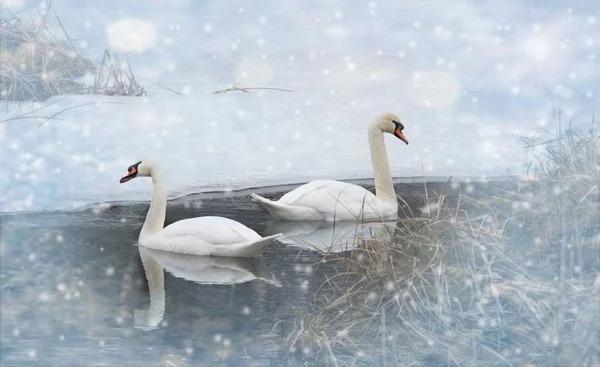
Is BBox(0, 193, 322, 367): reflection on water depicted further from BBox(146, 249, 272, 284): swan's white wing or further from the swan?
the swan

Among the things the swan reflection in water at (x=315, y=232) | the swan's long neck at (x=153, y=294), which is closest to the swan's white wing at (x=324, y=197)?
the swan reflection in water at (x=315, y=232)

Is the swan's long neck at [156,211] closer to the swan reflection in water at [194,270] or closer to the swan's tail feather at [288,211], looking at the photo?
the swan reflection in water at [194,270]

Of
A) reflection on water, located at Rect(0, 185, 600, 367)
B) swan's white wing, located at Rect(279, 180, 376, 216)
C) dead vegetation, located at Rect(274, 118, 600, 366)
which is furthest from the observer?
swan's white wing, located at Rect(279, 180, 376, 216)

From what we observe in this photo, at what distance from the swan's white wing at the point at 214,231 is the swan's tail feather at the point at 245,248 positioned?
4 cm

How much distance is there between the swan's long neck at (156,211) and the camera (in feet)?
23.6

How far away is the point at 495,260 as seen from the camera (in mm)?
4992

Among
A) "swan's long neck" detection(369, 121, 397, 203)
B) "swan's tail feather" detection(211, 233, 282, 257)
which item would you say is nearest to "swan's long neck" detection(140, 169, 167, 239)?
"swan's tail feather" detection(211, 233, 282, 257)

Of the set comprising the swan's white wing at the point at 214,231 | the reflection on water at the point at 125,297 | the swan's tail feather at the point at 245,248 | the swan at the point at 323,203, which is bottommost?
the reflection on water at the point at 125,297

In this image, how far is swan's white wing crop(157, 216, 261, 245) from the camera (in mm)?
6812

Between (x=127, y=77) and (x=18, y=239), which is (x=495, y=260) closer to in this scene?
(x=18, y=239)

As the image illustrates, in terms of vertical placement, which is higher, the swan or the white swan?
the swan

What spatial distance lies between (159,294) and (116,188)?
285cm

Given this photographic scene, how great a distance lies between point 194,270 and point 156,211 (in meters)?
0.84

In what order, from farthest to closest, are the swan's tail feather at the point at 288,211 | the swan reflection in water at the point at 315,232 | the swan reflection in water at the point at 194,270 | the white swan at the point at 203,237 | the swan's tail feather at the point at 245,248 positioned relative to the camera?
1. the swan's tail feather at the point at 288,211
2. the swan reflection in water at the point at 315,232
3. the white swan at the point at 203,237
4. the swan's tail feather at the point at 245,248
5. the swan reflection in water at the point at 194,270
